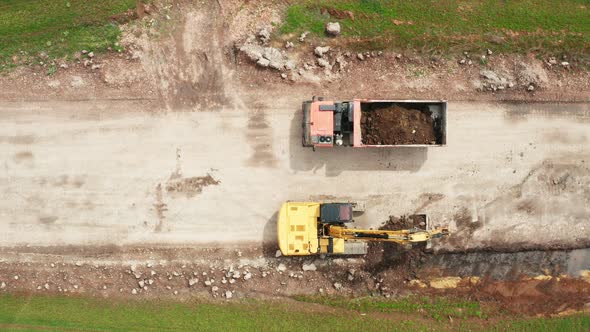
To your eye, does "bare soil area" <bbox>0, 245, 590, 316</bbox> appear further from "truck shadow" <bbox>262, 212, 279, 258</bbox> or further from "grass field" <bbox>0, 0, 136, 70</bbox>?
"grass field" <bbox>0, 0, 136, 70</bbox>

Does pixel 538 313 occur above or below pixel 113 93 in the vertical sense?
below

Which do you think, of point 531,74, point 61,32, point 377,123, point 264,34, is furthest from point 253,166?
point 531,74

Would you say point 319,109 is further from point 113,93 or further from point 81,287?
point 81,287

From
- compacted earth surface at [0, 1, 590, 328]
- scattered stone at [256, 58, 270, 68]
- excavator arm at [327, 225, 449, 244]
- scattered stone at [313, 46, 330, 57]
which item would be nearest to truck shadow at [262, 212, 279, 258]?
compacted earth surface at [0, 1, 590, 328]

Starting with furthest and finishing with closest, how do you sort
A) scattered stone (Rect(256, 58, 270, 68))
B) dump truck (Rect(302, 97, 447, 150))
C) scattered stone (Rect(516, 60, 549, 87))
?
scattered stone (Rect(516, 60, 549, 87))
scattered stone (Rect(256, 58, 270, 68))
dump truck (Rect(302, 97, 447, 150))

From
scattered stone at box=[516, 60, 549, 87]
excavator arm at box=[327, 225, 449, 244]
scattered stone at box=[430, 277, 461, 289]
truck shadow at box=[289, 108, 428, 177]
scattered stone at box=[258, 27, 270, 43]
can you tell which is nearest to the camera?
excavator arm at box=[327, 225, 449, 244]

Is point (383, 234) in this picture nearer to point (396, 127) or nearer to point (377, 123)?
point (396, 127)

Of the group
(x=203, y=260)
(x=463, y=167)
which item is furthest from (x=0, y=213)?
(x=463, y=167)
